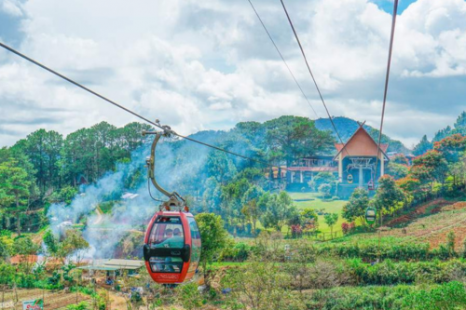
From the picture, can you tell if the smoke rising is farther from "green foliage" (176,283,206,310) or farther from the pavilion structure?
"green foliage" (176,283,206,310)

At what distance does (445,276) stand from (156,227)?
15799mm

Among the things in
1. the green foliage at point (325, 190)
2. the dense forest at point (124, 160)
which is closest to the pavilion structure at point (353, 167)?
the green foliage at point (325, 190)

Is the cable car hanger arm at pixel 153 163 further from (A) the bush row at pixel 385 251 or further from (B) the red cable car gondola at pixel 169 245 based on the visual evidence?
(A) the bush row at pixel 385 251

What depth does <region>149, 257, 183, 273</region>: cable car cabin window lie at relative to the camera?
7.19 metres

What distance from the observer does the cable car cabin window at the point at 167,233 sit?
7.14m

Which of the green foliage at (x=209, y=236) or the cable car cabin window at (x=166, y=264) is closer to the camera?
the cable car cabin window at (x=166, y=264)

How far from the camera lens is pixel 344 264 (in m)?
20.2

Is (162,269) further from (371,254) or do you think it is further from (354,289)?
(371,254)

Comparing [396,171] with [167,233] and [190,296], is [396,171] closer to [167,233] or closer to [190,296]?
[190,296]

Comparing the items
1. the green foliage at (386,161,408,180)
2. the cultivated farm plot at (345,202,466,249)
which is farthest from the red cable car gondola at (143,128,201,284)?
the green foliage at (386,161,408,180)

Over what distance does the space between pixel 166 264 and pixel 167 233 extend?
474 mm

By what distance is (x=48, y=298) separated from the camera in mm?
20047

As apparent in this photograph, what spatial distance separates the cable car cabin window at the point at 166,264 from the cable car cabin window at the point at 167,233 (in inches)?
7.8

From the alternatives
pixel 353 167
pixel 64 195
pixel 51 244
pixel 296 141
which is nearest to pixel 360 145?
pixel 353 167
